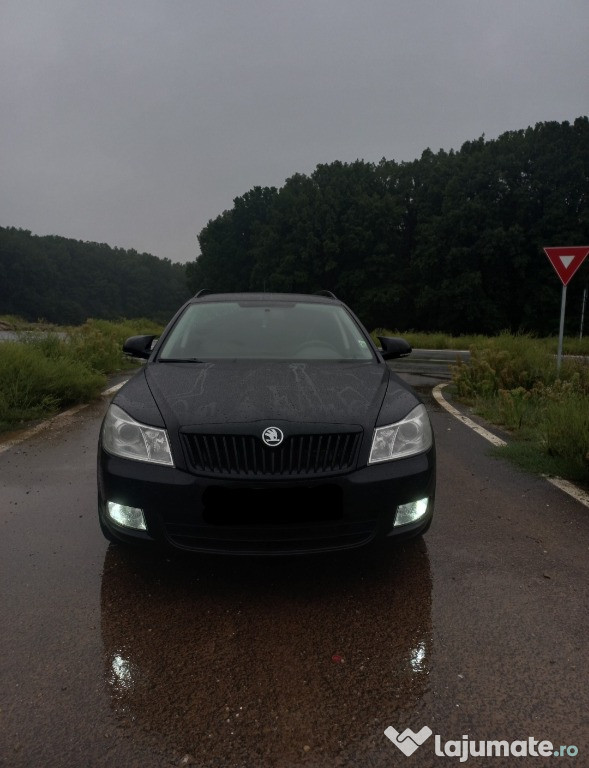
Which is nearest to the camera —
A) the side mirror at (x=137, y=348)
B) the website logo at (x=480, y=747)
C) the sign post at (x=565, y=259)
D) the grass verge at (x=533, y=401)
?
the website logo at (x=480, y=747)

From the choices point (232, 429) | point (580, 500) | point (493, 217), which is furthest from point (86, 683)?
point (493, 217)

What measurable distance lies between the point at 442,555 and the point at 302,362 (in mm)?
1396

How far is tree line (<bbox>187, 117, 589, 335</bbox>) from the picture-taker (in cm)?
4209

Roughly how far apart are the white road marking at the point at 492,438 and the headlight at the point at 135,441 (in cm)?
306

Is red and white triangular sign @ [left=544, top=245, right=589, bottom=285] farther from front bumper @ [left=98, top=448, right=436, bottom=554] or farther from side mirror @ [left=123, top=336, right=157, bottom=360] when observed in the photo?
front bumper @ [left=98, top=448, right=436, bottom=554]

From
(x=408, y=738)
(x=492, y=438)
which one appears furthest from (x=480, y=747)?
(x=492, y=438)

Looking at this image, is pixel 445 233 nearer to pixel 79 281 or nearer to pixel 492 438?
pixel 492 438

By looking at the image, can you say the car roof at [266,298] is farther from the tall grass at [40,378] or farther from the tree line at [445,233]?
the tree line at [445,233]

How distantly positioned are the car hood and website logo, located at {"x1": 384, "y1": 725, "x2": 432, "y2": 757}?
1.25m

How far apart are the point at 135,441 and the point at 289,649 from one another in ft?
3.79

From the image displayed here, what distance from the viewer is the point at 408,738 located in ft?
5.90

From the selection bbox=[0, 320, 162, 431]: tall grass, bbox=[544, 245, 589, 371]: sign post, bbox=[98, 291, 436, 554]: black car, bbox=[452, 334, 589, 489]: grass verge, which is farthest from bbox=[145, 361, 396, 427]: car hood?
bbox=[544, 245, 589, 371]: sign post

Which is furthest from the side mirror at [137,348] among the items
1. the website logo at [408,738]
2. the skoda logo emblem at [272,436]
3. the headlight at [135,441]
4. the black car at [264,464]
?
the website logo at [408,738]

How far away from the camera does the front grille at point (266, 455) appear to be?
2484mm
